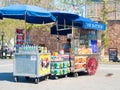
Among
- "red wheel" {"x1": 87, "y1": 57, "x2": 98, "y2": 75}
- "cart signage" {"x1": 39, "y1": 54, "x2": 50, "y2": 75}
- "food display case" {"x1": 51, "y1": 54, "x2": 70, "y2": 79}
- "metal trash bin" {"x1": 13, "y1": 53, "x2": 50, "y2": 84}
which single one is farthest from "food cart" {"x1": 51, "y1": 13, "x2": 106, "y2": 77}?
"metal trash bin" {"x1": 13, "y1": 53, "x2": 50, "y2": 84}

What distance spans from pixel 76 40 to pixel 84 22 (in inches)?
36.5

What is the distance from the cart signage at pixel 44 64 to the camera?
1535 centimetres

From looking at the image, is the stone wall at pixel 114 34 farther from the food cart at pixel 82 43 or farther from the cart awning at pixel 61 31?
the food cart at pixel 82 43

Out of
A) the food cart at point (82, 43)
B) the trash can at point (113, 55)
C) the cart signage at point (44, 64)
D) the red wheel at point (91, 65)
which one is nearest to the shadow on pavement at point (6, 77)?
the cart signage at point (44, 64)

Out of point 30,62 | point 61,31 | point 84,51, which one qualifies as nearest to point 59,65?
point 30,62

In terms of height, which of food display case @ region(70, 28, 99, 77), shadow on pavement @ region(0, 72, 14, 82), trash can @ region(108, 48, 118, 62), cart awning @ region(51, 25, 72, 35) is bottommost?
shadow on pavement @ region(0, 72, 14, 82)

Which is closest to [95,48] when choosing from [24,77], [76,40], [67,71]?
[76,40]

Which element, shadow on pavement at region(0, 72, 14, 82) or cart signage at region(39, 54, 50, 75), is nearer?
cart signage at region(39, 54, 50, 75)

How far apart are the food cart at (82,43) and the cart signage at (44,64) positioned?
185 centimetres

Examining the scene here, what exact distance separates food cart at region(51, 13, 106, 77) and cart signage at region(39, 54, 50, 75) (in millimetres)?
1845

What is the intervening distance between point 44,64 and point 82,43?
3846 millimetres

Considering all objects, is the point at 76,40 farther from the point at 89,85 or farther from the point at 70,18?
the point at 89,85

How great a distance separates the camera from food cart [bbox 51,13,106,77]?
707 inches

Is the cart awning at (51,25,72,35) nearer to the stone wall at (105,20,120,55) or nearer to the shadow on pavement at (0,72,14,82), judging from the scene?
the shadow on pavement at (0,72,14,82)
